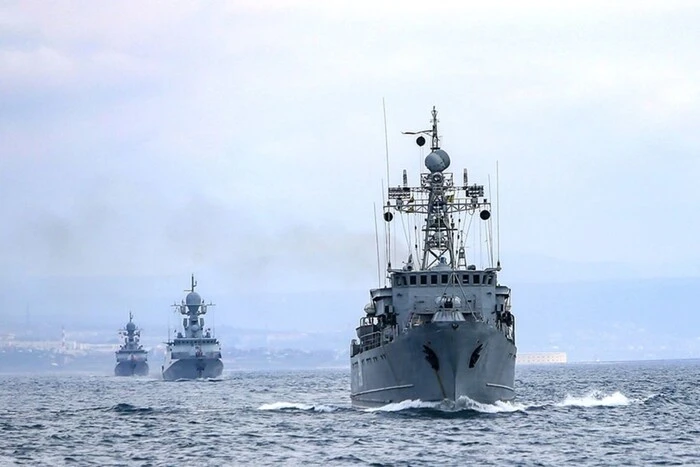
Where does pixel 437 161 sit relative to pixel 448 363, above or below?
above

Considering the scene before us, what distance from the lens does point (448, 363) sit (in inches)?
2420

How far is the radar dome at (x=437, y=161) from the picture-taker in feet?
237

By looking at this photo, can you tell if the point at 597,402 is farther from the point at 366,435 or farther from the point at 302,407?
the point at 366,435

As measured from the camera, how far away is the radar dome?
72375mm

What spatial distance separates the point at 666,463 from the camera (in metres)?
45.7

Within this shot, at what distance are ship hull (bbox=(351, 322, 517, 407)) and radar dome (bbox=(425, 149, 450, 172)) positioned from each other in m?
11.7

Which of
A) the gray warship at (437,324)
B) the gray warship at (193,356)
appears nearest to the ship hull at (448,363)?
the gray warship at (437,324)

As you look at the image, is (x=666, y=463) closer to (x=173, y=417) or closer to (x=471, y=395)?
(x=471, y=395)

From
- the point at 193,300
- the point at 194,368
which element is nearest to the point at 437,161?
the point at 194,368

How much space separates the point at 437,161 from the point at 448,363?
1485 cm

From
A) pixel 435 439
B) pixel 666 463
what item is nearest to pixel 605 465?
pixel 666 463

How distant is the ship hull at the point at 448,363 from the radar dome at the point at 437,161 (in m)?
11.7

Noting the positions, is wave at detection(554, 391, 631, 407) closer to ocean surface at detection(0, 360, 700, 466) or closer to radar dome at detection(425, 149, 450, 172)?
ocean surface at detection(0, 360, 700, 466)

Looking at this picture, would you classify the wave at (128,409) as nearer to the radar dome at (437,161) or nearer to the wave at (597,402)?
the radar dome at (437,161)
